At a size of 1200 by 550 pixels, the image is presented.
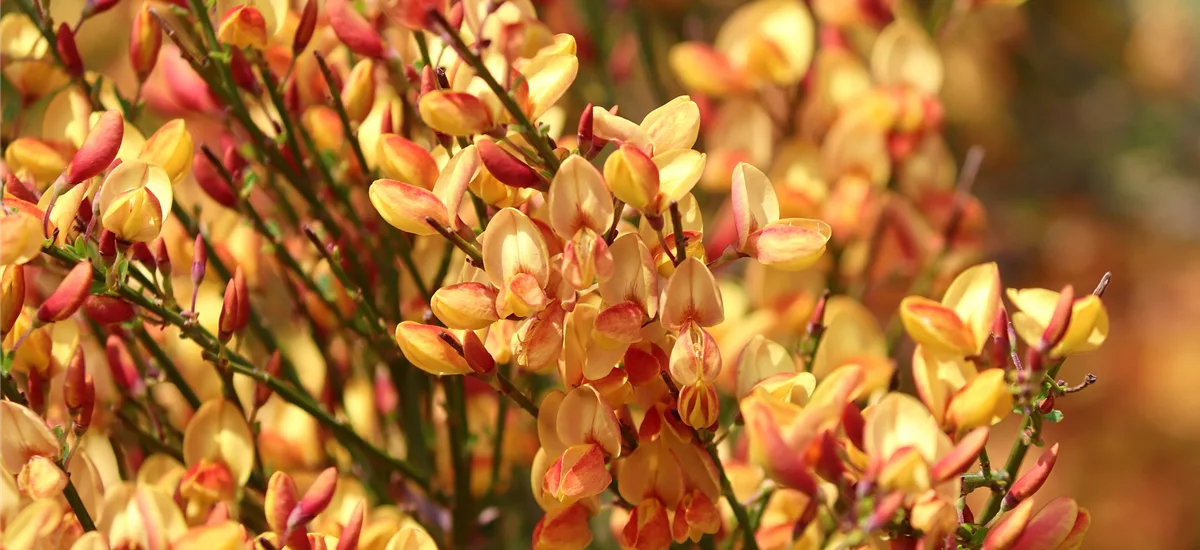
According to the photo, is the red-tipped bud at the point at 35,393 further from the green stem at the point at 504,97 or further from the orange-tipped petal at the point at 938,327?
the orange-tipped petal at the point at 938,327

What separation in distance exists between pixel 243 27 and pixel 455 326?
16 cm

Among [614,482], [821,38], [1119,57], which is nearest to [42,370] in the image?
[614,482]

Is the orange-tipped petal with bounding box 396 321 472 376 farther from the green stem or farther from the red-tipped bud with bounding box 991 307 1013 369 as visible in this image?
the red-tipped bud with bounding box 991 307 1013 369

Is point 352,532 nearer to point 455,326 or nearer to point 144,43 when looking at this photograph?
point 455,326

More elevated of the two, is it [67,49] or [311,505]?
[67,49]

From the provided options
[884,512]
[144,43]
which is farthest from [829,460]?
[144,43]

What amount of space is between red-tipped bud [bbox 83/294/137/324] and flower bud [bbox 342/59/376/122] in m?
0.13

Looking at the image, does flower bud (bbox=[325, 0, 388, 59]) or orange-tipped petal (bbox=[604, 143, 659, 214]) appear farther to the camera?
flower bud (bbox=[325, 0, 388, 59])

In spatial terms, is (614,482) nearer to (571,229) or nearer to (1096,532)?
(571,229)

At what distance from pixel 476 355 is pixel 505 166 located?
68mm

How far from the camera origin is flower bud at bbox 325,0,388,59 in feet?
1.50

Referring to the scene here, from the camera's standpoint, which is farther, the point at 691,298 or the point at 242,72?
the point at 242,72

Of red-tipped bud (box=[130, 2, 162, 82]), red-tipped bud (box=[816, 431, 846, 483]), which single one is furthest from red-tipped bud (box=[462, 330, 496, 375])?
red-tipped bud (box=[130, 2, 162, 82])

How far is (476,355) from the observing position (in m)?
0.39
